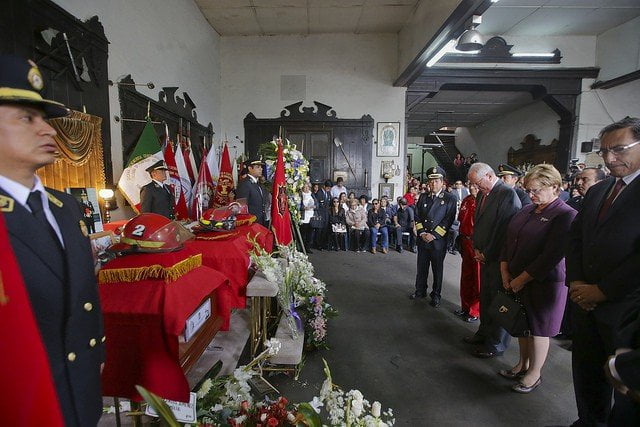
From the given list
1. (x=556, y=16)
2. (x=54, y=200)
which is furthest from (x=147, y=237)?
(x=556, y=16)

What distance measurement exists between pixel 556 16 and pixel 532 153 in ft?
16.0

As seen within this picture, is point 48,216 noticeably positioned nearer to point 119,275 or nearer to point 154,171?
point 119,275

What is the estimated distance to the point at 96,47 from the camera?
348cm

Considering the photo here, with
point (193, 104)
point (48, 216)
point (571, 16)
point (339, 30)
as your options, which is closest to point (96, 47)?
point (193, 104)

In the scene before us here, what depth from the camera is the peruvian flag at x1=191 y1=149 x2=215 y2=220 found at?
5309 millimetres

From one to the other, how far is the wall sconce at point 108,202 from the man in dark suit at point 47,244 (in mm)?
2655

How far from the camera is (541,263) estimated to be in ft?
7.25

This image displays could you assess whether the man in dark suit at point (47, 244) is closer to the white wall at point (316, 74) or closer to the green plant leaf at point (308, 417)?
the green plant leaf at point (308, 417)

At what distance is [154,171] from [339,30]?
678 centimetres

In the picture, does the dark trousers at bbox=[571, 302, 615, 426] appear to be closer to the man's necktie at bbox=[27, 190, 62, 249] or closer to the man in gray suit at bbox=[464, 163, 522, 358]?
the man in gray suit at bbox=[464, 163, 522, 358]

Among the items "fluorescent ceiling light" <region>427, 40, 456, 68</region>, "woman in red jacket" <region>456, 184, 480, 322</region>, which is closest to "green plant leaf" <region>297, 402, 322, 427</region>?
"woman in red jacket" <region>456, 184, 480, 322</region>

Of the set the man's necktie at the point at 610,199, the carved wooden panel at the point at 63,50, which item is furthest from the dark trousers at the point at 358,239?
the man's necktie at the point at 610,199

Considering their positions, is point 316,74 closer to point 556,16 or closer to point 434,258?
point 556,16

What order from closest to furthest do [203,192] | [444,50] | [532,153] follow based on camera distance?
[203,192] < [444,50] < [532,153]
